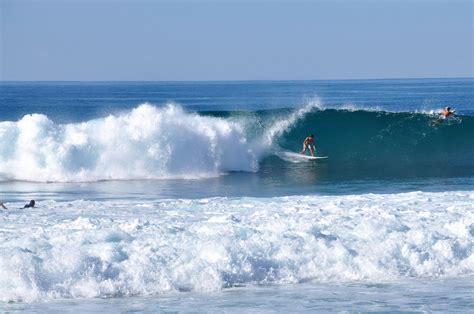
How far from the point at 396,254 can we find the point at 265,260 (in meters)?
1.82

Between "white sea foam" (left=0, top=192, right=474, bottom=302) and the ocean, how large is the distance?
0.08ft

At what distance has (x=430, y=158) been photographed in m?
26.5

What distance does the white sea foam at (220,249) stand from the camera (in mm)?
10953

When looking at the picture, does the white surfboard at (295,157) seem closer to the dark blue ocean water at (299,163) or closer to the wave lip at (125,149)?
the dark blue ocean water at (299,163)

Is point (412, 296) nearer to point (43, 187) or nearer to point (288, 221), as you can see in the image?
point (288, 221)

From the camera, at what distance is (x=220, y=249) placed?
11.9 metres

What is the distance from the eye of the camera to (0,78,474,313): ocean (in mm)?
10719

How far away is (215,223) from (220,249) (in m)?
1.56

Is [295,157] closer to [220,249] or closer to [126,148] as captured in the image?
[126,148]

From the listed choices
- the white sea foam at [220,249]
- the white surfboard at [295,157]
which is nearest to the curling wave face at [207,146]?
the white surfboard at [295,157]

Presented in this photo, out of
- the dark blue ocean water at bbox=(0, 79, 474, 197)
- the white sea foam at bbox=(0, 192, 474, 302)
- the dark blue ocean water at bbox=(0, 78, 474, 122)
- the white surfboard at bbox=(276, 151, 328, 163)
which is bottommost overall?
the dark blue ocean water at bbox=(0, 78, 474, 122)

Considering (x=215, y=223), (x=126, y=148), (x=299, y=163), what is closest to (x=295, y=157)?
(x=299, y=163)

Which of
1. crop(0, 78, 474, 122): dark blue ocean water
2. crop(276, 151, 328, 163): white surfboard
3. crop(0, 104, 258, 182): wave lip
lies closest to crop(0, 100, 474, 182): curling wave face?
crop(0, 104, 258, 182): wave lip

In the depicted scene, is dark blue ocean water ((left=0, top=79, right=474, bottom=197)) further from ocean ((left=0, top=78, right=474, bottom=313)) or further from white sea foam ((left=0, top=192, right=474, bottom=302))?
white sea foam ((left=0, top=192, right=474, bottom=302))
